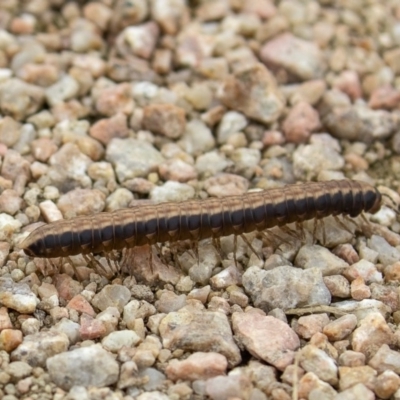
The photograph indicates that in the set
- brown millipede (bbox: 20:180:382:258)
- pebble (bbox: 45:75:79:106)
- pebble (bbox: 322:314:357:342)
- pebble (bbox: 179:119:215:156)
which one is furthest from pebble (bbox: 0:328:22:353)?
pebble (bbox: 45:75:79:106)

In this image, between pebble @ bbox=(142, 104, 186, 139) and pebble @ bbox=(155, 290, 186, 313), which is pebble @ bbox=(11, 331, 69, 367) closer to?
pebble @ bbox=(155, 290, 186, 313)

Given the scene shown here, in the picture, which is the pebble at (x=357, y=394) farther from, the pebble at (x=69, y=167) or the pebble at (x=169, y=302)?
the pebble at (x=69, y=167)

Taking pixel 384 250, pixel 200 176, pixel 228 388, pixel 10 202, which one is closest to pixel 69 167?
pixel 10 202

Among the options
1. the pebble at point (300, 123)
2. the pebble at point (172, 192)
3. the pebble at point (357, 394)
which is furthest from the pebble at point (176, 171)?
the pebble at point (357, 394)

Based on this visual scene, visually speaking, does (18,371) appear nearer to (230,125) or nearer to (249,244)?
(249,244)

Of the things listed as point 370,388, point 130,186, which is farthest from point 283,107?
point 370,388

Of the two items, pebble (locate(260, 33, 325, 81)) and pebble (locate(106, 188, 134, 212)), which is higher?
pebble (locate(260, 33, 325, 81))

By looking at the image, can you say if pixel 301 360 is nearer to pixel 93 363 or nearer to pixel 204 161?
pixel 93 363
